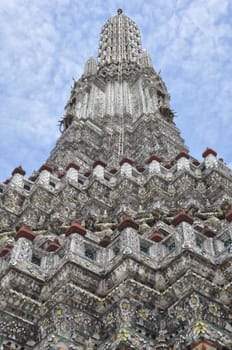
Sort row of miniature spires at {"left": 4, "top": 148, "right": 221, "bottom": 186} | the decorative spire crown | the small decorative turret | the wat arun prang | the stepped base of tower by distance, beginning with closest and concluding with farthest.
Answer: the stepped base of tower < the wat arun prang < row of miniature spires at {"left": 4, "top": 148, "right": 221, "bottom": 186} < the small decorative turret < the decorative spire crown

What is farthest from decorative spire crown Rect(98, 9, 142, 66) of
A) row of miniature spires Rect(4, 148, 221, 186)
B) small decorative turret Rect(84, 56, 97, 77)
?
row of miniature spires Rect(4, 148, 221, 186)

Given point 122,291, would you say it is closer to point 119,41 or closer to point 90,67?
point 90,67

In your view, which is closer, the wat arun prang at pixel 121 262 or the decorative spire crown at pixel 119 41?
the wat arun prang at pixel 121 262

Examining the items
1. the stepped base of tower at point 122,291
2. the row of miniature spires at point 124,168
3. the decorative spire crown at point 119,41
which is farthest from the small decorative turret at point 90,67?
the stepped base of tower at point 122,291

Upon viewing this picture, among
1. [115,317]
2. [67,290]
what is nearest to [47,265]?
[67,290]

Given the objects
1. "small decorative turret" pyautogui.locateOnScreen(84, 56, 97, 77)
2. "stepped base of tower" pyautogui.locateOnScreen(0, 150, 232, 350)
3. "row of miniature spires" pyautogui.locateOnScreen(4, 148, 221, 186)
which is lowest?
"stepped base of tower" pyautogui.locateOnScreen(0, 150, 232, 350)

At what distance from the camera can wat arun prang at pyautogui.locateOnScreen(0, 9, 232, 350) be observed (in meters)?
13.0

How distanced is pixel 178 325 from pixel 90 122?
92.3ft

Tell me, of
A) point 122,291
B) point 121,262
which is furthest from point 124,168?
point 122,291

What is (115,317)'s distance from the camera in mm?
13445

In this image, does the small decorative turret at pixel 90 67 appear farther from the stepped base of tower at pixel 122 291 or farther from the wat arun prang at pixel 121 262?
the stepped base of tower at pixel 122 291

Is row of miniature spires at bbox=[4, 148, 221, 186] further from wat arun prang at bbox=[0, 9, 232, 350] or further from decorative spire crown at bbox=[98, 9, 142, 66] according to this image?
decorative spire crown at bbox=[98, 9, 142, 66]

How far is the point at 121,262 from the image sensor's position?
14.3 meters

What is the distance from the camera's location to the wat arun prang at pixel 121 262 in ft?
42.6
